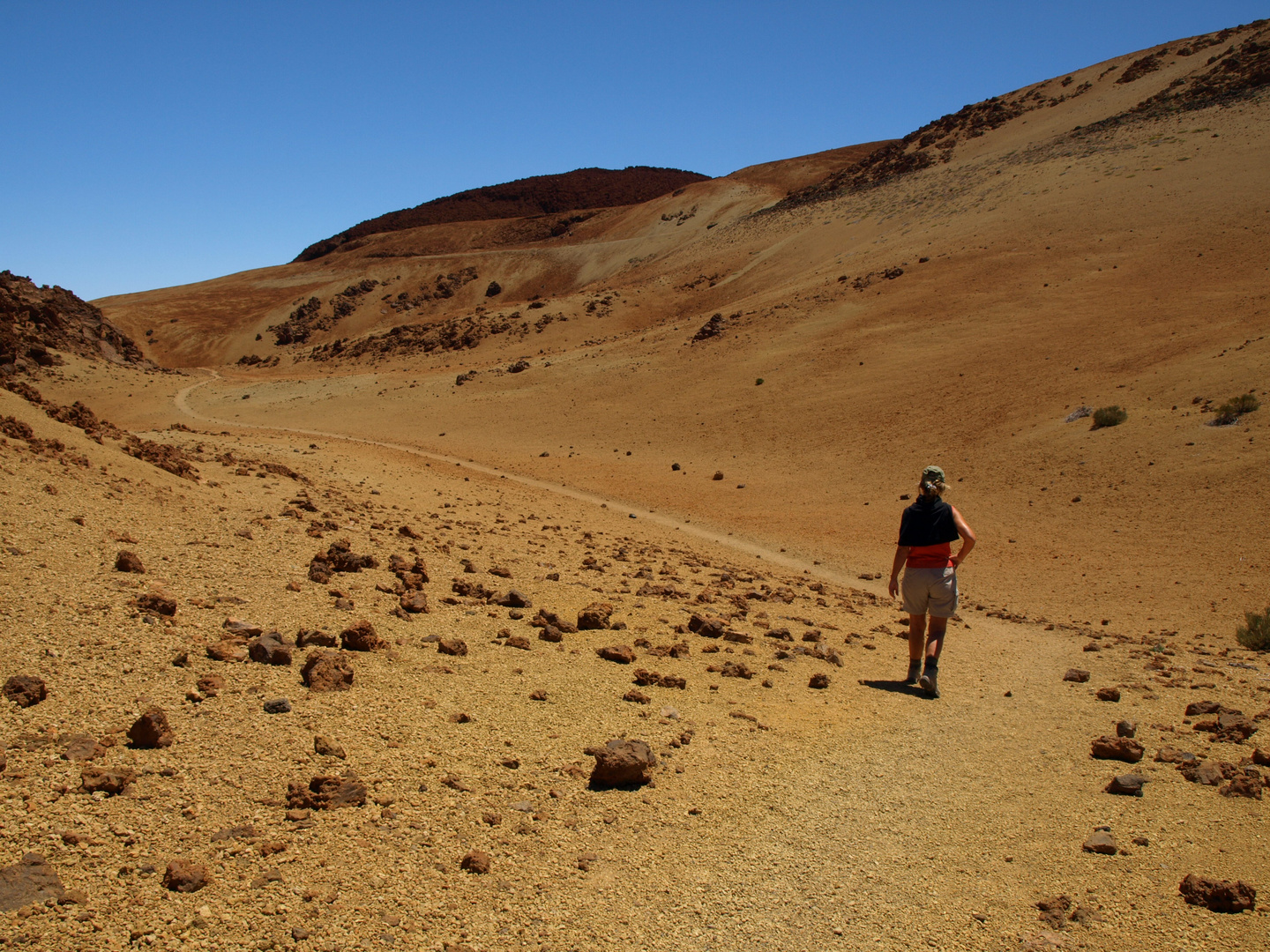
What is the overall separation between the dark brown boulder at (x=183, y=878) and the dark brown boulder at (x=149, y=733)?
972 mm

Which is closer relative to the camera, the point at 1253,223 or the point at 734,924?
the point at 734,924

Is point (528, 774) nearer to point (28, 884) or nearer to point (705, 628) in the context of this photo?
point (28, 884)

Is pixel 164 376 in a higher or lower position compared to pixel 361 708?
higher

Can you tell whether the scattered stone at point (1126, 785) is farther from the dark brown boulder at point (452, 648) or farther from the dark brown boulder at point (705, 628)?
the dark brown boulder at point (452, 648)

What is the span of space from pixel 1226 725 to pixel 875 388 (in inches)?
864

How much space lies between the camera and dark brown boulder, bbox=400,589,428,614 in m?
7.49

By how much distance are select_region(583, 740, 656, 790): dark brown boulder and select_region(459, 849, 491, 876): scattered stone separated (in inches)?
38.7

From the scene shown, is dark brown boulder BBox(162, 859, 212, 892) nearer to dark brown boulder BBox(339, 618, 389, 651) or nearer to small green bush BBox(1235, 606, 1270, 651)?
dark brown boulder BBox(339, 618, 389, 651)

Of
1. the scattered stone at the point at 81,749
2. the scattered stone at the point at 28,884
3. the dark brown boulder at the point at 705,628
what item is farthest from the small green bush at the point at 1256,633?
the scattered stone at the point at 28,884

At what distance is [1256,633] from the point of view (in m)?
9.98

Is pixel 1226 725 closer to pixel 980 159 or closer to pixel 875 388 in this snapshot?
pixel 875 388

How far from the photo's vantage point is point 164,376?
148 ft

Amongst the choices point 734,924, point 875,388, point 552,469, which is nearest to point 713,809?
point 734,924

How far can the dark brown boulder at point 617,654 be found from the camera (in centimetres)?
711
